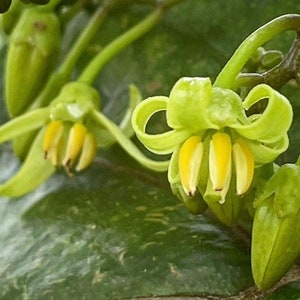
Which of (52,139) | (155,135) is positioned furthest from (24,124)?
(155,135)

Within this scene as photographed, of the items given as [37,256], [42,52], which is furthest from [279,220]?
[42,52]

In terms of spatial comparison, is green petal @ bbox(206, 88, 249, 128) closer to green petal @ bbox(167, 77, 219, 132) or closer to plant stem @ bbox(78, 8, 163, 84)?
green petal @ bbox(167, 77, 219, 132)

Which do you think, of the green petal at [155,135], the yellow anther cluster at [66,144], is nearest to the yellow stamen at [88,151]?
the yellow anther cluster at [66,144]

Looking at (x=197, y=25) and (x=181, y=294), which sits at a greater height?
(x=197, y=25)

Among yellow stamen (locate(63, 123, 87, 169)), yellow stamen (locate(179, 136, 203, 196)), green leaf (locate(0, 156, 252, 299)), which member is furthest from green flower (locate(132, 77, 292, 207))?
yellow stamen (locate(63, 123, 87, 169))

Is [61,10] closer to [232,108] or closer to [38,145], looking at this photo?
[38,145]

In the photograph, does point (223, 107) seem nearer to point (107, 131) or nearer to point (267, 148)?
point (267, 148)

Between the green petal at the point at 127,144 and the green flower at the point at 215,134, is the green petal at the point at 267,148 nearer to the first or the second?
the green flower at the point at 215,134
